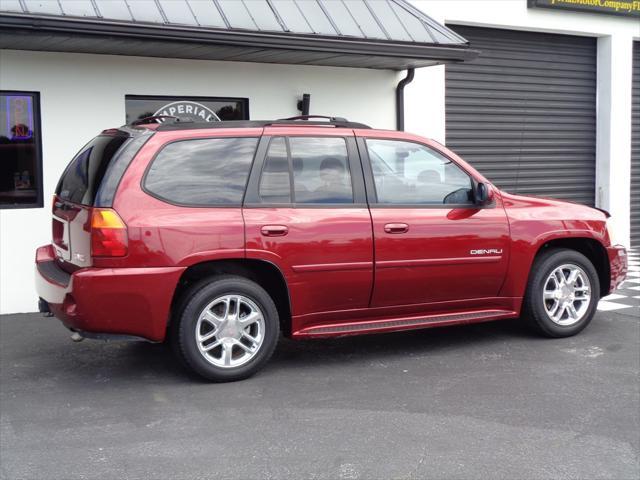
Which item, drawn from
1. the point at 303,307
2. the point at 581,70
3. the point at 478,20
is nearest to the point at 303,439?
the point at 303,307

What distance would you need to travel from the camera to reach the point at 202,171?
5820 millimetres

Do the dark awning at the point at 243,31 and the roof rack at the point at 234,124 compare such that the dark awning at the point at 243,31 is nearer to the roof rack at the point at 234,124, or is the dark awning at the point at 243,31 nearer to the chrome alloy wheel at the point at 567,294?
the roof rack at the point at 234,124

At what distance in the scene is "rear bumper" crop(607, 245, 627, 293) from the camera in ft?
23.7

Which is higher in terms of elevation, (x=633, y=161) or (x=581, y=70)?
(x=581, y=70)

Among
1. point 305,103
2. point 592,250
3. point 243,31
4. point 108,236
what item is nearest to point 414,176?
point 592,250

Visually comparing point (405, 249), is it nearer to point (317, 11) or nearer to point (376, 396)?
point (376, 396)

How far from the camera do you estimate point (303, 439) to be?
15.2 ft

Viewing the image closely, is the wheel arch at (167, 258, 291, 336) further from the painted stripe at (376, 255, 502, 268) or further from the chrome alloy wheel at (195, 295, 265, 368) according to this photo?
the painted stripe at (376, 255, 502, 268)

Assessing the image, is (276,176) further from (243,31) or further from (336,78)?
(336,78)

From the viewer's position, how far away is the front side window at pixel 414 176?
250 inches

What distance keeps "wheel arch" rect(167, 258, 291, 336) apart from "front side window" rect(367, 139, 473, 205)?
3.23 ft

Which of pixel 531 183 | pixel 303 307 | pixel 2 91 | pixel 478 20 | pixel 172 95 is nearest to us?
pixel 303 307

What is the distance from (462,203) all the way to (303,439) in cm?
264

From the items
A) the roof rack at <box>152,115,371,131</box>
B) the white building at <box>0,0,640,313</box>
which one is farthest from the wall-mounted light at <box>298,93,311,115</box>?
the roof rack at <box>152,115,371,131</box>
